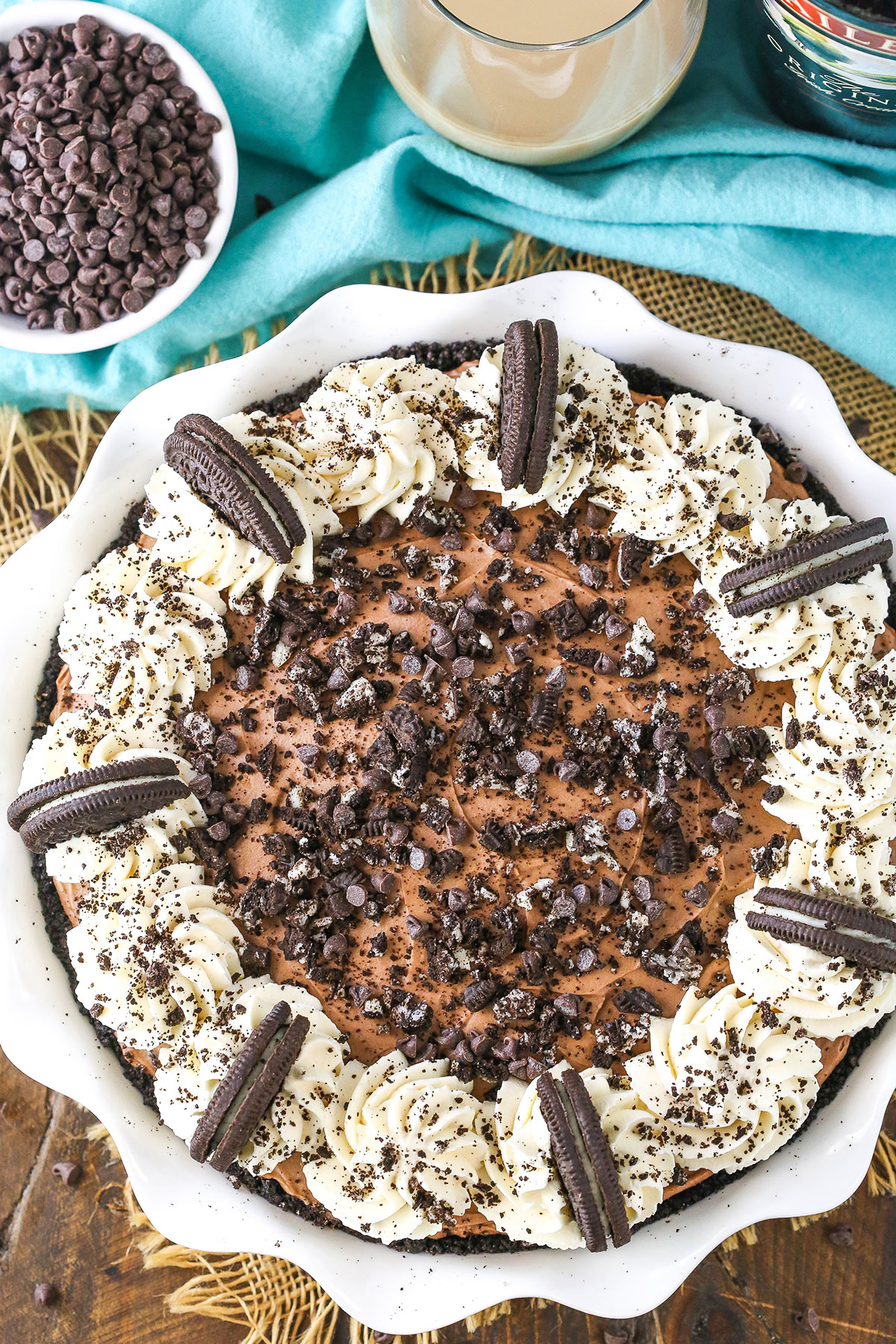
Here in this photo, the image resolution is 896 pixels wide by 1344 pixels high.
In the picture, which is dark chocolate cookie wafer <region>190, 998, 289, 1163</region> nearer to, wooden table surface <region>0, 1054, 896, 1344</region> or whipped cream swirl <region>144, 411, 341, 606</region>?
wooden table surface <region>0, 1054, 896, 1344</region>

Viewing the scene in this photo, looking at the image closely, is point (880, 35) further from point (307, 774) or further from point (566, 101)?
point (307, 774)

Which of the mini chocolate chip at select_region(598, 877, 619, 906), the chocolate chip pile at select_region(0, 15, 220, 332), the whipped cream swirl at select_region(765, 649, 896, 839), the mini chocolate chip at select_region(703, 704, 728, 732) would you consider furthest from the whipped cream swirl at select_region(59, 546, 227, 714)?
the whipped cream swirl at select_region(765, 649, 896, 839)

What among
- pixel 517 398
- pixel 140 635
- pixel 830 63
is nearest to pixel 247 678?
pixel 140 635

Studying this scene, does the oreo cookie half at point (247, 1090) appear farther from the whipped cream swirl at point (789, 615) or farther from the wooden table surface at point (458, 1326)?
the whipped cream swirl at point (789, 615)

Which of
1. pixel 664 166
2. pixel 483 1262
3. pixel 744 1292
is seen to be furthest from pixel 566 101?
pixel 744 1292

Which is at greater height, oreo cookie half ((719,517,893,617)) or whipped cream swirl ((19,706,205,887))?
oreo cookie half ((719,517,893,617))

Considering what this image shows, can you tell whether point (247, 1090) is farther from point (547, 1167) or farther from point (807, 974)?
point (807, 974)
